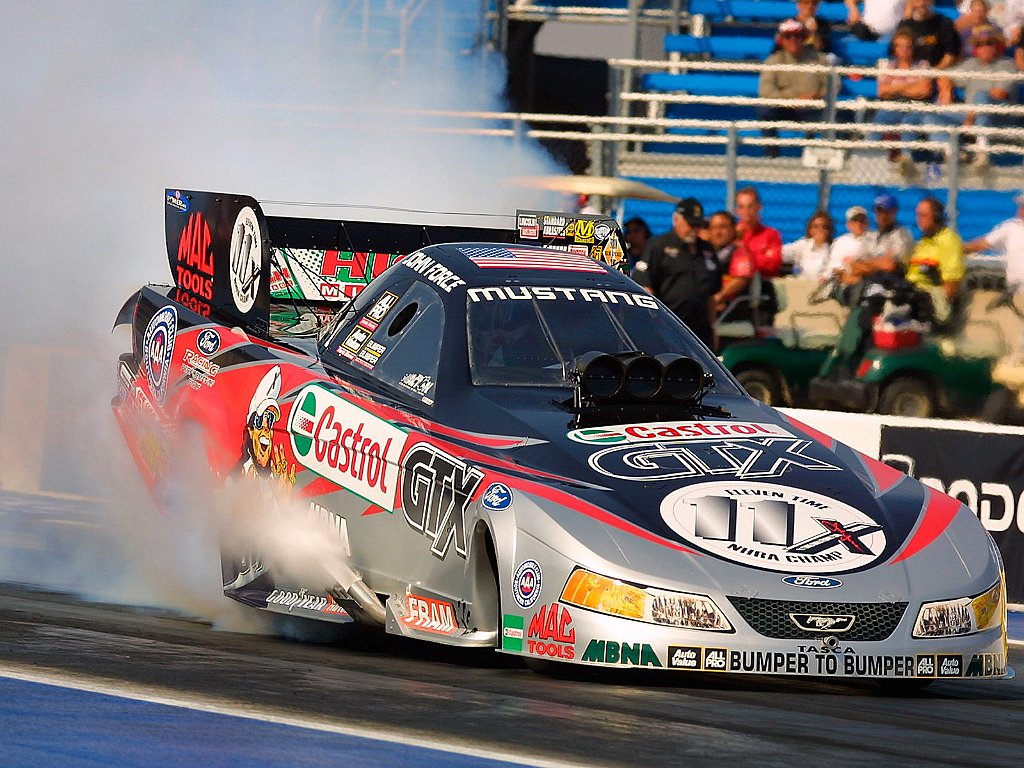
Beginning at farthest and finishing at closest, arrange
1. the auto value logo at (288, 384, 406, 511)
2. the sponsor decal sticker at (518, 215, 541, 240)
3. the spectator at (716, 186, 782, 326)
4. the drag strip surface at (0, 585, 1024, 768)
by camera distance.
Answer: the spectator at (716, 186, 782, 326)
the sponsor decal sticker at (518, 215, 541, 240)
the auto value logo at (288, 384, 406, 511)
the drag strip surface at (0, 585, 1024, 768)

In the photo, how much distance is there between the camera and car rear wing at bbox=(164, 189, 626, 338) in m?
8.34

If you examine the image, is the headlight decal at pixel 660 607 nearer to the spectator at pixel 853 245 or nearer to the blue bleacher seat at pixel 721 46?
the spectator at pixel 853 245

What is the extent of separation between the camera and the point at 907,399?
1321cm

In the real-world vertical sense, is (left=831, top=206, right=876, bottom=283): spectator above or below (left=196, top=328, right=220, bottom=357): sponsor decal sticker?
below

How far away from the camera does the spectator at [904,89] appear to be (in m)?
15.4

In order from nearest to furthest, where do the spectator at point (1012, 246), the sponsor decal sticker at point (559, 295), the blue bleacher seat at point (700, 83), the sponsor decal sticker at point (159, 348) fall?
the sponsor decal sticker at point (559, 295) → the sponsor decal sticker at point (159, 348) → the spectator at point (1012, 246) → the blue bleacher seat at point (700, 83)

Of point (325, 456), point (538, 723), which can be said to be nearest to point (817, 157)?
point (325, 456)

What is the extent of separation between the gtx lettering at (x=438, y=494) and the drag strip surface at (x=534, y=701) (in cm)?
45

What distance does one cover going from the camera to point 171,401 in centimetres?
830

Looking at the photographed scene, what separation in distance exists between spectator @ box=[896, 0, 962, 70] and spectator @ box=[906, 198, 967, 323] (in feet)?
9.21

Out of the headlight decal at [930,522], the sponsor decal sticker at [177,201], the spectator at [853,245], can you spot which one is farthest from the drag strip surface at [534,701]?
the spectator at [853,245]

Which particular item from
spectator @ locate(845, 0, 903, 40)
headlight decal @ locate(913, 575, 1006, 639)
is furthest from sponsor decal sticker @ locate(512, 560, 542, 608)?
spectator @ locate(845, 0, 903, 40)

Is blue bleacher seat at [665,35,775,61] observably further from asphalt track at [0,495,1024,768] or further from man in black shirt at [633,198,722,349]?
asphalt track at [0,495,1024,768]

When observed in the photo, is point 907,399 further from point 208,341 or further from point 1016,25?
point 208,341
